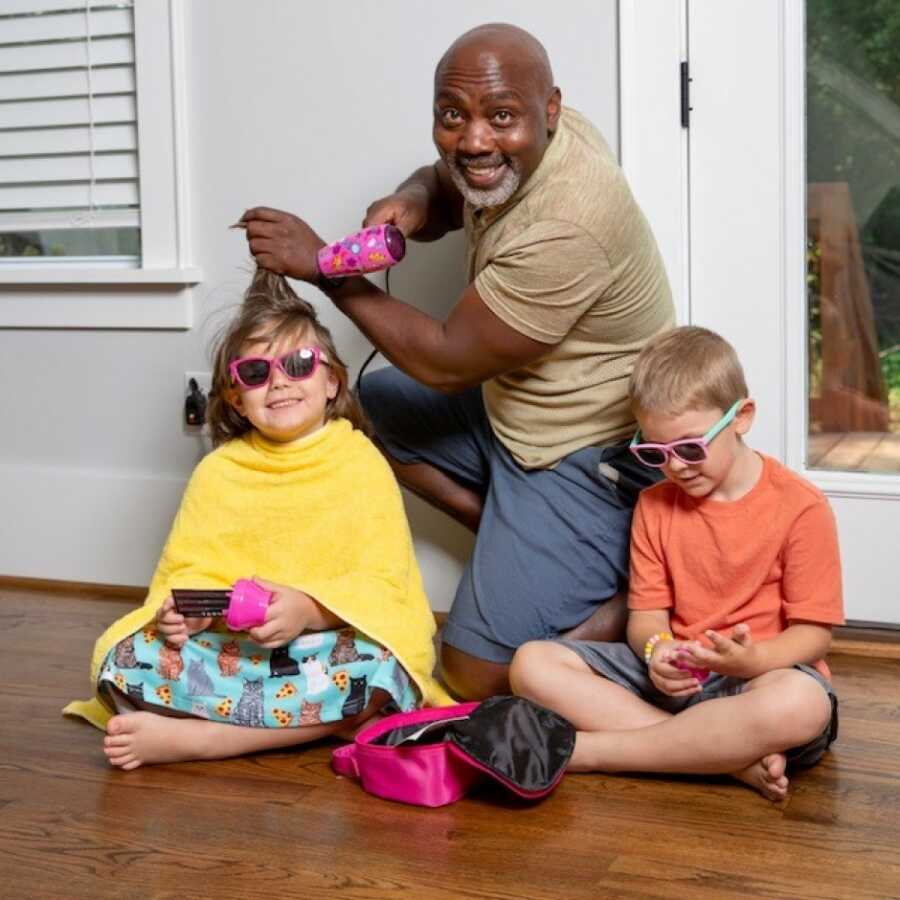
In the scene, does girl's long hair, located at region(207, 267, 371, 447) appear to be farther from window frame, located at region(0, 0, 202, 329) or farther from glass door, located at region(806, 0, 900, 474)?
glass door, located at region(806, 0, 900, 474)

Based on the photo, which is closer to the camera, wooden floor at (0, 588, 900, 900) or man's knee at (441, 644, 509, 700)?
wooden floor at (0, 588, 900, 900)

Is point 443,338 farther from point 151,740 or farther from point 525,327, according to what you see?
point 151,740

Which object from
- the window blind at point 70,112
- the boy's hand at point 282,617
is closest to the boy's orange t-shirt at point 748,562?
the boy's hand at point 282,617

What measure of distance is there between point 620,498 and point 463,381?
0.30 m

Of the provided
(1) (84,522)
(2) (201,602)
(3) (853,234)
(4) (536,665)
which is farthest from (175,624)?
(3) (853,234)

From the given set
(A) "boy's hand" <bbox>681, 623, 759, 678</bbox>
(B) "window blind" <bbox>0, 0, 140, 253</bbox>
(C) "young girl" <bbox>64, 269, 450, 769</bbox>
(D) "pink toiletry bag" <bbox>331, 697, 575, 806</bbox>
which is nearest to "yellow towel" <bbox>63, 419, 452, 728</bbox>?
(C) "young girl" <bbox>64, 269, 450, 769</bbox>

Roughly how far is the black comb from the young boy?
41 cm

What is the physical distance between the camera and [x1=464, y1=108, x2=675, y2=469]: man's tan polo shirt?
6.91ft

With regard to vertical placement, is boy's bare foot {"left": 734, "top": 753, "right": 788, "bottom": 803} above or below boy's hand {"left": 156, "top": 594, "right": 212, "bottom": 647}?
below

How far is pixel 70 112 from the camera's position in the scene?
2.94m

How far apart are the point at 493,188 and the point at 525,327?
0.20 meters

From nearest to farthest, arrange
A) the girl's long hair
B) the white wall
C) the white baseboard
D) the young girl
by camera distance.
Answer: the young girl, the girl's long hair, the white wall, the white baseboard

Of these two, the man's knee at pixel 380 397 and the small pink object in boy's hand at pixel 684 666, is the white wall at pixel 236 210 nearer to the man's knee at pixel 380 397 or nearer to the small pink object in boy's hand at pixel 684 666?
the man's knee at pixel 380 397

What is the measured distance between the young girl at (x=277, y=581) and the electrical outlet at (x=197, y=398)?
605 millimetres
